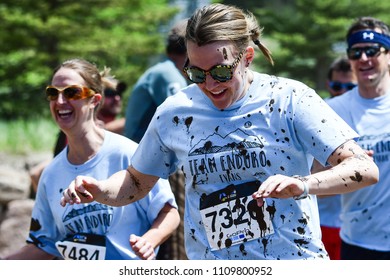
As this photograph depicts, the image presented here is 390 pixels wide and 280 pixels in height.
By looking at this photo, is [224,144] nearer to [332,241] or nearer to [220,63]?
[220,63]

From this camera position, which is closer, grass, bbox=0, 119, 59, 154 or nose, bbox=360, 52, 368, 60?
nose, bbox=360, 52, 368, 60

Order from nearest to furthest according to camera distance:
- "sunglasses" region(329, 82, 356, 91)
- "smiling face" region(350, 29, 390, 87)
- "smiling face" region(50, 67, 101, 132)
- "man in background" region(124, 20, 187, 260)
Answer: "smiling face" region(50, 67, 101, 132)
"smiling face" region(350, 29, 390, 87)
"man in background" region(124, 20, 187, 260)
"sunglasses" region(329, 82, 356, 91)

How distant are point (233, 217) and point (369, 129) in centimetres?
212

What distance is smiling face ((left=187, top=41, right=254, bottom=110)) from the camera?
3889 millimetres

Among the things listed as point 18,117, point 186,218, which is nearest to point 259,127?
point 186,218

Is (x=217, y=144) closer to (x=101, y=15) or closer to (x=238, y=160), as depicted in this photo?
(x=238, y=160)

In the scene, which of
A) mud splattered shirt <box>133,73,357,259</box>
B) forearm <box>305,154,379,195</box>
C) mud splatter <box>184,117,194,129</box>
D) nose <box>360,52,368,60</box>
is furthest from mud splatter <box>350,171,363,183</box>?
nose <box>360,52,368,60</box>

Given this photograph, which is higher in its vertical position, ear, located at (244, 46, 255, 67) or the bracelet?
ear, located at (244, 46, 255, 67)

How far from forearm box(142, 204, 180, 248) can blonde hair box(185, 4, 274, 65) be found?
4.15ft

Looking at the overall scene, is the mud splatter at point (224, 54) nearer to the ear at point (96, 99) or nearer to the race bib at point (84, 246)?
the race bib at point (84, 246)

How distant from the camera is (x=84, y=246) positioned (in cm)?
500

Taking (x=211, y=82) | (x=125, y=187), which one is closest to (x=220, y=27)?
(x=211, y=82)

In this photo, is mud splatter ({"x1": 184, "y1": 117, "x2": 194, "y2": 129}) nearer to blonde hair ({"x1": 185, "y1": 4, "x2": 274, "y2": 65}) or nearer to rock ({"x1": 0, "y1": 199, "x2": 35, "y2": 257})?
blonde hair ({"x1": 185, "y1": 4, "x2": 274, "y2": 65})

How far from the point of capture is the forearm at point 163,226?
484 centimetres
